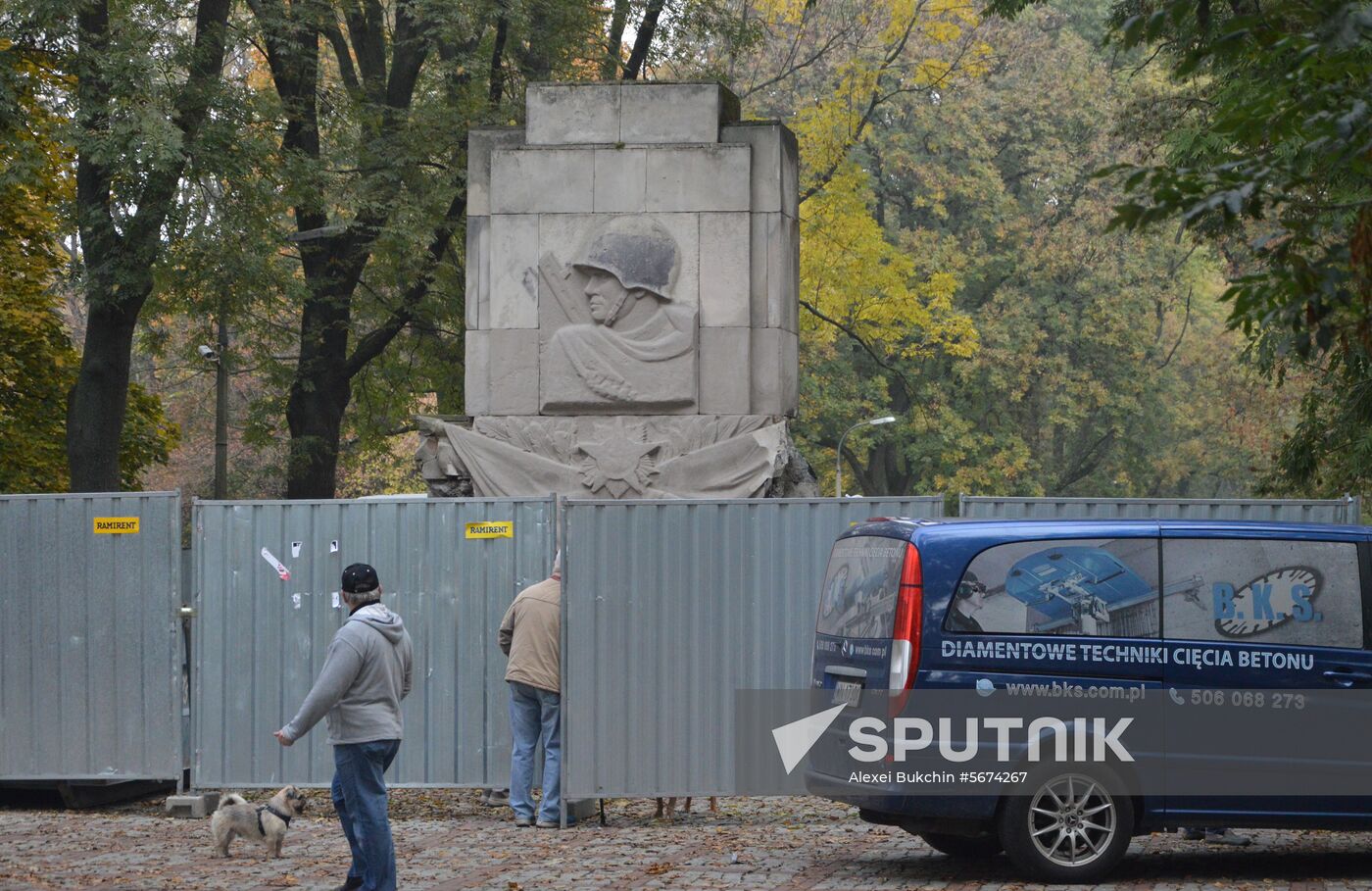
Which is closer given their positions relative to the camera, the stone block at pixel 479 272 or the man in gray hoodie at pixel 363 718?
the man in gray hoodie at pixel 363 718

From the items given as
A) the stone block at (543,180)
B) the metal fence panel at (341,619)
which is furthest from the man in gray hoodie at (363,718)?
the stone block at (543,180)

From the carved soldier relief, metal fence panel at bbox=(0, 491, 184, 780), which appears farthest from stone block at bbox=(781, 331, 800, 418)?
metal fence panel at bbox=(0, 491, 184, 780)

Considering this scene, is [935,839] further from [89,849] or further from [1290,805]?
[89,849]

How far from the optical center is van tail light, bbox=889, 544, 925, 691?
9258mm

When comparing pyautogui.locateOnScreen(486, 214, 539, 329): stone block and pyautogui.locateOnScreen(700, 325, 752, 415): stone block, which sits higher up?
pyautogui.locateOnScreen(486, 214, 539, 329): stone block

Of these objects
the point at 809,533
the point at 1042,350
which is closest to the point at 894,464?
the point at 1042,350

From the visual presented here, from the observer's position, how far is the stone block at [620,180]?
15711mm

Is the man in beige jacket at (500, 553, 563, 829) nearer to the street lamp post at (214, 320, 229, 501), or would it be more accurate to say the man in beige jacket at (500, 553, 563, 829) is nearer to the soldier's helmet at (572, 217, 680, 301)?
the soldier's helmet at (572, 217, 680, 301)

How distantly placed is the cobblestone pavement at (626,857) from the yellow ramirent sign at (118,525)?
6.25ft

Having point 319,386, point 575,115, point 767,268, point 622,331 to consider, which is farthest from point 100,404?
point 767,268

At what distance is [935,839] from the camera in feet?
33.4

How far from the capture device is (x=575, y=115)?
15.9 metres

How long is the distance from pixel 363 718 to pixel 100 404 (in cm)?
1254

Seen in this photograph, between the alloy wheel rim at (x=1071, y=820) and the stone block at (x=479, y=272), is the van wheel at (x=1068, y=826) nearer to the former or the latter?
the alloy wheel rim at (x=1071, y=820)
